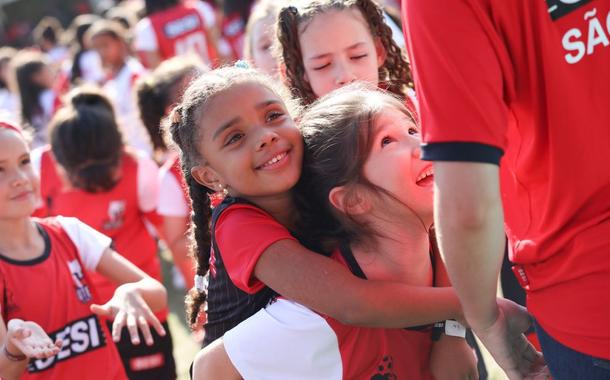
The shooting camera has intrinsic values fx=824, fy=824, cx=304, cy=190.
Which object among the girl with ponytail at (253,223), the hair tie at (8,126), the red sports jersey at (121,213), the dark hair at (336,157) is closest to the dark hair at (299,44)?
the girl with ponytail at (253,223)

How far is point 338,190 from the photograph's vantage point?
6.75 feet

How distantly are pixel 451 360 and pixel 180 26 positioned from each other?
5.45 m

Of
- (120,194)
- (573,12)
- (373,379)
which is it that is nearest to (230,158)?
(373,379)

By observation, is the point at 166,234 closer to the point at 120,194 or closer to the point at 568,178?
the point at 120,194

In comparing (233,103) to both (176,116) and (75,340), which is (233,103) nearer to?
(176,116)

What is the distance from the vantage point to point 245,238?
2014 mm

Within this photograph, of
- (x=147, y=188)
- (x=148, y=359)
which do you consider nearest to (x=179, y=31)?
(x=147, y=188)

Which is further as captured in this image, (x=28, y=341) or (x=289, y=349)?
(x=28, y=341)

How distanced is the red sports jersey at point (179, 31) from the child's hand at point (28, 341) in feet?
16.1

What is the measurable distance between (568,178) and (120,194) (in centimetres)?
285

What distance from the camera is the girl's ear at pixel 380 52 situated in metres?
2.96

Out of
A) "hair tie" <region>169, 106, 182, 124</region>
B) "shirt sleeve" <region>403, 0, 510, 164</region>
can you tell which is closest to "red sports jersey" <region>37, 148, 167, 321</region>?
"hair tie" <region>169, 106, 182, 124</region>

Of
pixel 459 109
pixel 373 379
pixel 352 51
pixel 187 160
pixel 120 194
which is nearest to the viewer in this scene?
pixel 459 109

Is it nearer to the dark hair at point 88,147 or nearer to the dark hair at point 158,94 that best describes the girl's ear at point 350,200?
the dark hair at point 88,147
